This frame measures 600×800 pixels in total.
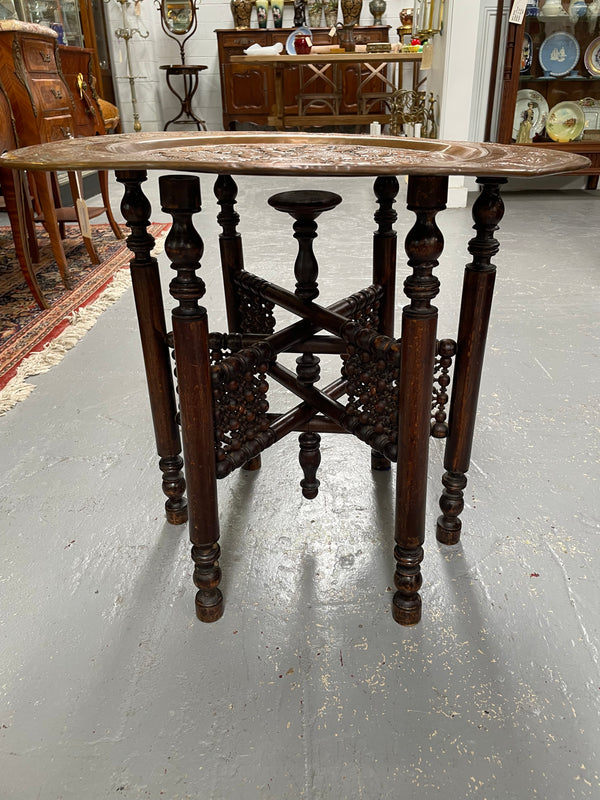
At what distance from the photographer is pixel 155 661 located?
1.02 meters

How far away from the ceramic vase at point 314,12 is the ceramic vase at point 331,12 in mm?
70

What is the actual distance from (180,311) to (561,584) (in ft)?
2.75

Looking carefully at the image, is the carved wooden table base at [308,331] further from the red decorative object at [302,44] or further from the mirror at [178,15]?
the mirror at [178,15]

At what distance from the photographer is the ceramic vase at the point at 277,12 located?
292 inches

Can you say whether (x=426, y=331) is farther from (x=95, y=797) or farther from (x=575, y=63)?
Result: (x=575, y=63)

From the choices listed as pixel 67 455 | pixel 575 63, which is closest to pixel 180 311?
pixel 67 455

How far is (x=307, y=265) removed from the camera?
1.32 m

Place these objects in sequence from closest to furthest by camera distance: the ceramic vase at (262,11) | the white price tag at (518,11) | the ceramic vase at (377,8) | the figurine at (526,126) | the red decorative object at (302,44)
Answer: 1. the white price tag at (518,11)
2. the figurine at (526,126)
3. the red decorative object at (302,44)
4. the ceramic vase at (377,8)
5. the ceramic vase at (262,11)

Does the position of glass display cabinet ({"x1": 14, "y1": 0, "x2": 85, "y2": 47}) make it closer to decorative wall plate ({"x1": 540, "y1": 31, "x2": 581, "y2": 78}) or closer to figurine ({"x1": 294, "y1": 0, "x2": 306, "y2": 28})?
figurine ({"x1": 294, "y1": 0, "x2": 306, "y2": 28})

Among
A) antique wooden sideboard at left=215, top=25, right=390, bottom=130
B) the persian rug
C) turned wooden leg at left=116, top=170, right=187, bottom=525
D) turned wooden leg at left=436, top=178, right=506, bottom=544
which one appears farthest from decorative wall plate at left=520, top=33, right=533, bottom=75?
turned wooden leg at left=116, top=170, right=187, bottom=525

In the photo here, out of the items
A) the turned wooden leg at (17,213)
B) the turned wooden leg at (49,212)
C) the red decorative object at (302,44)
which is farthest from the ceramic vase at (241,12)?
the turned wooden leg at (17,213)

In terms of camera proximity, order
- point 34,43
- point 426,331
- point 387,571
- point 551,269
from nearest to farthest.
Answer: point 426,331, point 387,571, point 34,43, point 551,269

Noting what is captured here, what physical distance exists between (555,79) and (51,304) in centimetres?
403

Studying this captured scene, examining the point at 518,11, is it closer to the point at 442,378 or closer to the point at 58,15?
the point at 58,15
